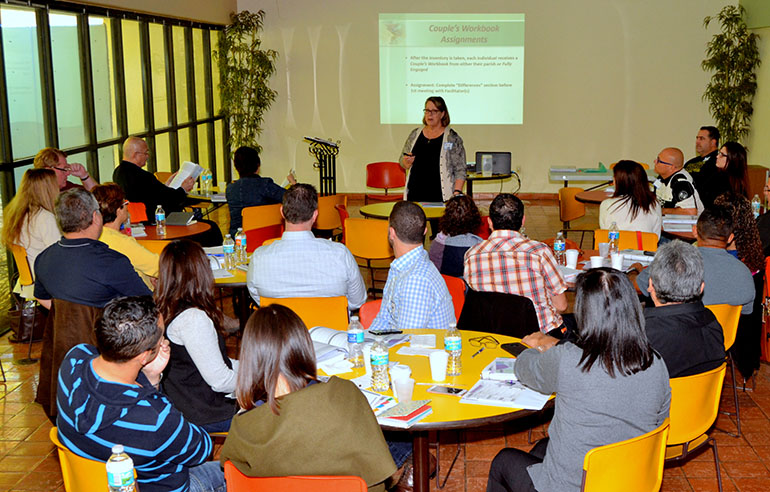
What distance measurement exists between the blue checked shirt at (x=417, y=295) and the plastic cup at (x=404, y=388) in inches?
30.0

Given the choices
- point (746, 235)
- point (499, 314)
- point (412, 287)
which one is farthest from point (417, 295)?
point (746, 235)

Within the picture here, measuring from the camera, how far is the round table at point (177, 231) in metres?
5.80

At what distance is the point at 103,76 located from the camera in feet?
26.3

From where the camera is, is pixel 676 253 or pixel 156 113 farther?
pixel 156 113


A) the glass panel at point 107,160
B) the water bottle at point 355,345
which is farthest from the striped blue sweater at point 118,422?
the glass panel at point 107,160

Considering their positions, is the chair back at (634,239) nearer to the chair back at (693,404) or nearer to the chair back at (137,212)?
the chair back at (693,404)

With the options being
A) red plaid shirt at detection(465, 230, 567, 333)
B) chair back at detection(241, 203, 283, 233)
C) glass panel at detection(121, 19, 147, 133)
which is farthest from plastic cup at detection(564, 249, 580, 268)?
glass panel at detection(121, 19, 147, 133)

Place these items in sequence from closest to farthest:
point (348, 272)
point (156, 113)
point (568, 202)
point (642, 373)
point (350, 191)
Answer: point (642, 373) < point (348, 272) < point (568, 202) < point (156, 113) < point (350, 191)

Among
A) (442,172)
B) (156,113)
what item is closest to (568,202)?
(442,172)

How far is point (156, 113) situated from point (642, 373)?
819 centimetres

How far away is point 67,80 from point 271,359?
5954 millimetres

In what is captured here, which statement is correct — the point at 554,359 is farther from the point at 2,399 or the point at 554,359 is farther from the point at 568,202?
the point at 568,202

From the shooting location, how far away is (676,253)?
3148mm

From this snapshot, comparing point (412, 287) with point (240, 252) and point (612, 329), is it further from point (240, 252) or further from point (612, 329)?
point (240, 252)
